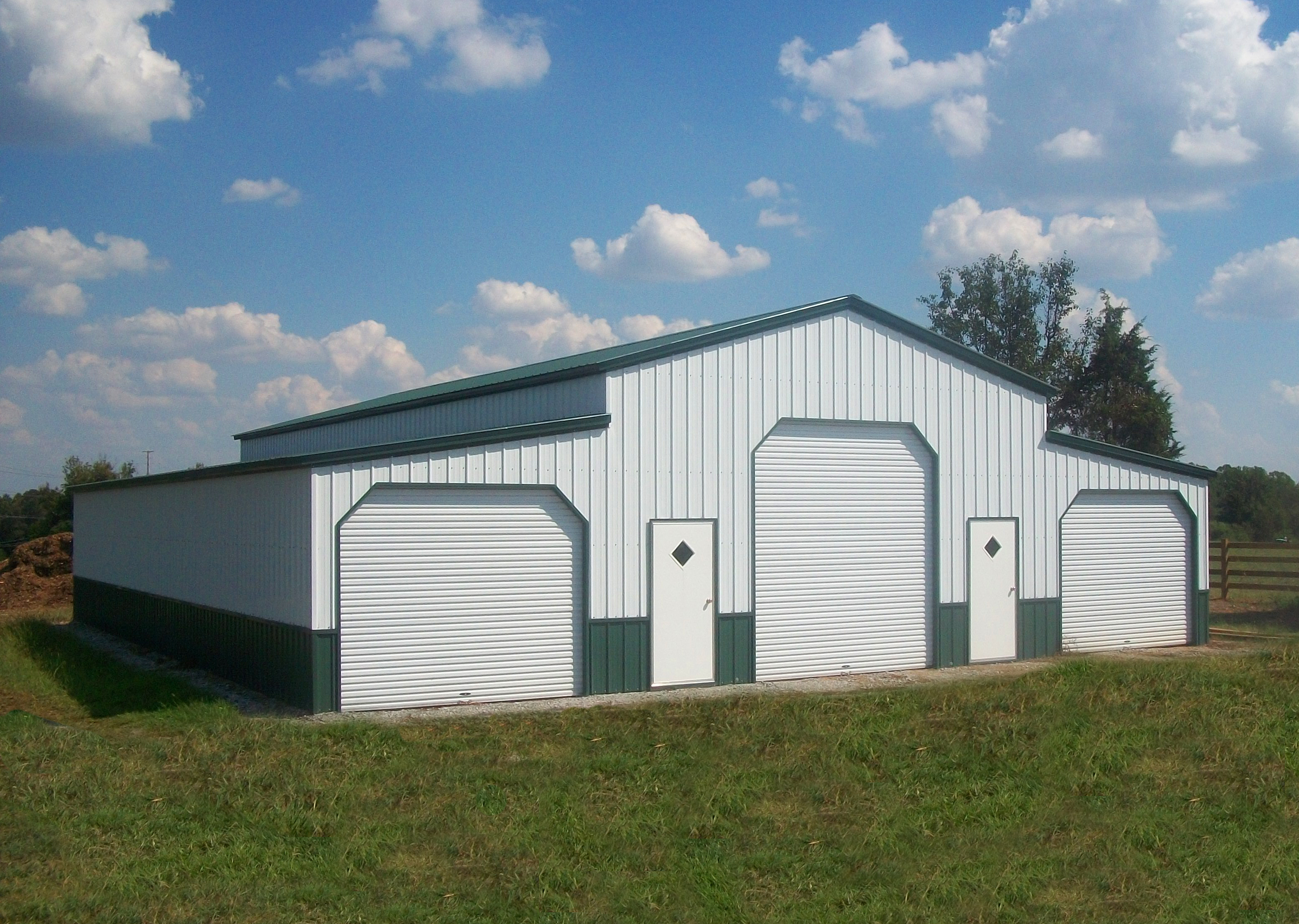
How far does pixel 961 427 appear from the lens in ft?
55.4

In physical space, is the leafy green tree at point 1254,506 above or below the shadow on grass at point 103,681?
above

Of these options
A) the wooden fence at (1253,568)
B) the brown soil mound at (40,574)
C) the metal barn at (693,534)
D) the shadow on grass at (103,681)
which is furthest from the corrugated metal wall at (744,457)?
the brown soil mound at (40,574)

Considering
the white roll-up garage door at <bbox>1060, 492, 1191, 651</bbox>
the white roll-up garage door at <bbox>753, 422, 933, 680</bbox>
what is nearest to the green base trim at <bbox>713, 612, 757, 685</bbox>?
the white roll-up garage door at <bbox>753, 422, 933, 680</bbox>

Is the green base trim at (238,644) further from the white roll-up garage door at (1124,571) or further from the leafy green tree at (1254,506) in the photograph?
the leafy green tree at (1254,506)

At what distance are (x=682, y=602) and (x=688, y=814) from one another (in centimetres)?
622

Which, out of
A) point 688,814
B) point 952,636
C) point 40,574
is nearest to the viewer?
point 688,814

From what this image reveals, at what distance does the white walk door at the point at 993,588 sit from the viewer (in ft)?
55.2

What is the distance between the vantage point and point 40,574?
107 feet

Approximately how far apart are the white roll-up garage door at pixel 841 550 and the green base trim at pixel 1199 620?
18.5 feet

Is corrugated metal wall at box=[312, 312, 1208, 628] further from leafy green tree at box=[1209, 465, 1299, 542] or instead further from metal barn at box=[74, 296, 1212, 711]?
leafy green tree at box=[1209, 465, 1299, 542]

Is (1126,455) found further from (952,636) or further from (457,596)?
(457,596)

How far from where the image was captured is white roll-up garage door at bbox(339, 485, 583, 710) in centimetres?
1276

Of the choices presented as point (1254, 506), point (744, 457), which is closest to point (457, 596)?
point (744, 457)

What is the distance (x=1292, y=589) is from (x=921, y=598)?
1542 cm
